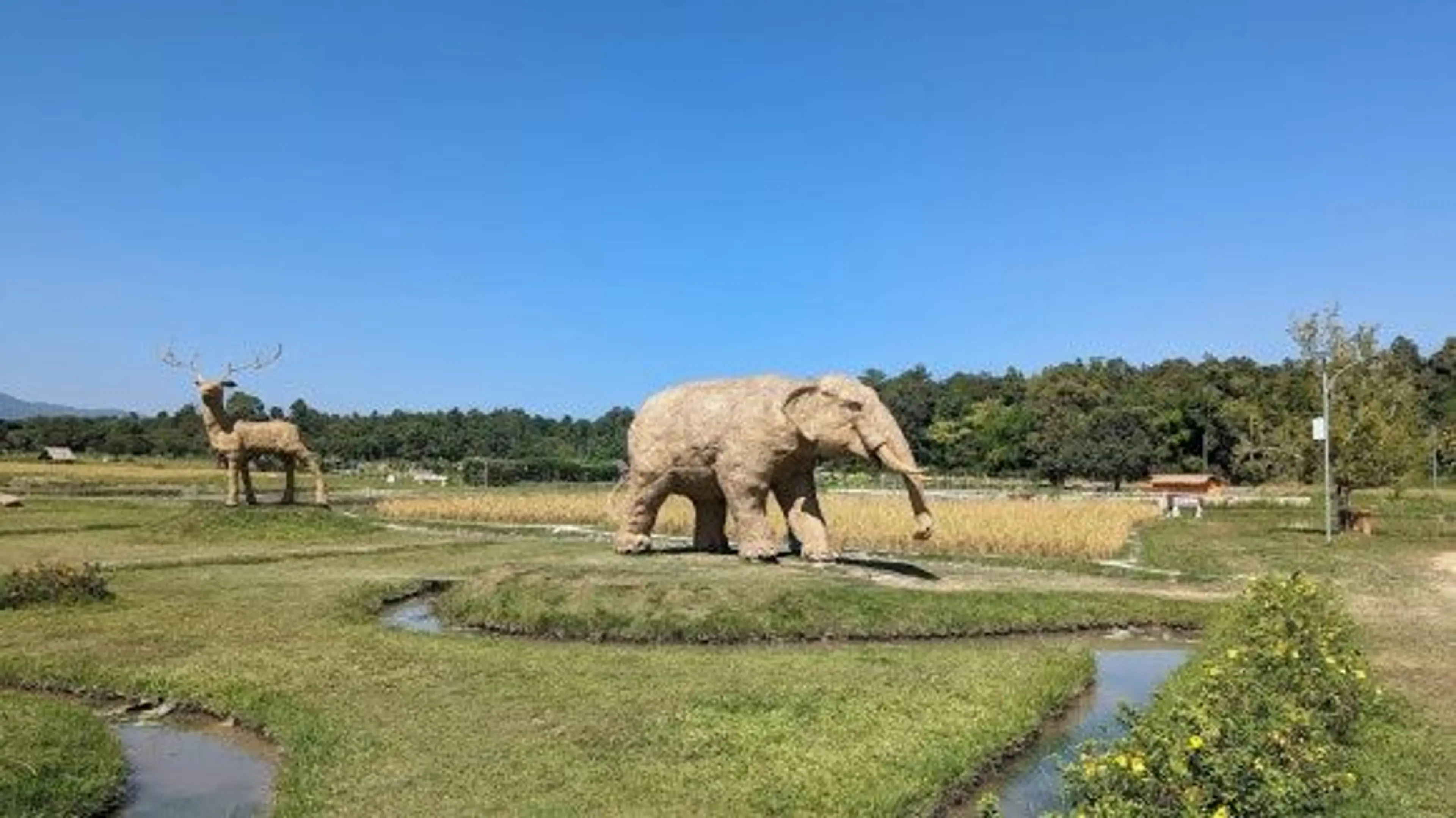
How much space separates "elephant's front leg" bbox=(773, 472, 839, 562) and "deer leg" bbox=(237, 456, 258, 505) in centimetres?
1927

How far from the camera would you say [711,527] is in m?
21.8

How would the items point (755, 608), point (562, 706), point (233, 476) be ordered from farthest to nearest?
point (233, 476)
point (755, 608)
point (562, 706)

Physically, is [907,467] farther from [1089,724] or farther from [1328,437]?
[1328,437]

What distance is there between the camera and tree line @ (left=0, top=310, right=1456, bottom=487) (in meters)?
34.3

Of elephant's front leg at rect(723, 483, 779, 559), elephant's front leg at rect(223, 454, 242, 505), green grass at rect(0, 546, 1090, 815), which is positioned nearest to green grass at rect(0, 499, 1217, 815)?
green grass at rect(0, 546, 1090, 815)

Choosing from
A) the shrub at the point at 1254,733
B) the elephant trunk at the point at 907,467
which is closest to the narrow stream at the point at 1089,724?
the shrub at the point at 1254,733

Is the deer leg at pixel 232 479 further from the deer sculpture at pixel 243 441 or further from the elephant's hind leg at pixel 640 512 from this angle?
the elephant's hind leg at pixel 640 512

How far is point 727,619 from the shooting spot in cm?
1585

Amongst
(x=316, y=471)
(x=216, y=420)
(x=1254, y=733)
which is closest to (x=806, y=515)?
(x=1254, y=733)

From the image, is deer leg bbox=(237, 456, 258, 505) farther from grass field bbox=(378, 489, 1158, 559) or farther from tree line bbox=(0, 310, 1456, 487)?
tree line bbox=(0, 310, 1456, 487)

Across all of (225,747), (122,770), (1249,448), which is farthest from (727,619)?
(1249,448)

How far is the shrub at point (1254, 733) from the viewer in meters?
6.31

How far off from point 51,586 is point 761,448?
1122 centimetres

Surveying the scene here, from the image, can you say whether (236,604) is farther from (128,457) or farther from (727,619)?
(128,457)
